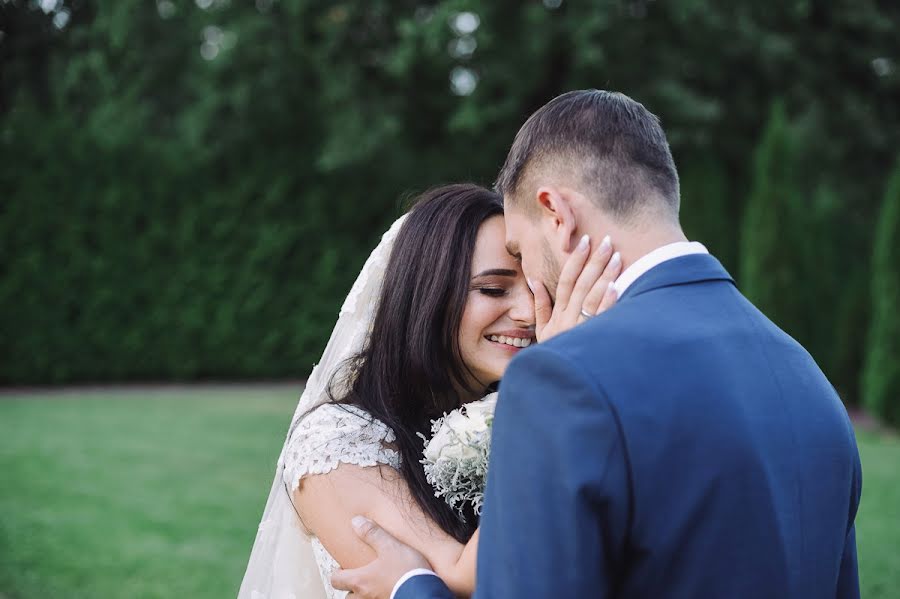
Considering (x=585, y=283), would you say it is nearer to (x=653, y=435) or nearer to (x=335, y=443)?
(x=653, y=435)

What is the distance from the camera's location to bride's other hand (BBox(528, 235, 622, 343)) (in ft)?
5.70

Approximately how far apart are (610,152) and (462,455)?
3.22 ft

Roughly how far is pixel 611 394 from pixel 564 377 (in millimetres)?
79

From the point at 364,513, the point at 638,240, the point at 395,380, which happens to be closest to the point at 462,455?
the point at 364,513

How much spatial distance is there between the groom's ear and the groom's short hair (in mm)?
48

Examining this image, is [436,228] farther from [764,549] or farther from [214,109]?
[214,109]

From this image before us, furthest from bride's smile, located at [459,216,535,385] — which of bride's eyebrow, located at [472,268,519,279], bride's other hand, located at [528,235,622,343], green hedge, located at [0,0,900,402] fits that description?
green hedge, located at [0,0,900,402]

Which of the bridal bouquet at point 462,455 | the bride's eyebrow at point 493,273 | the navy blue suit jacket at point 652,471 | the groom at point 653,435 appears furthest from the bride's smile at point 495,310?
the navy blue suit jacket at point 652,471

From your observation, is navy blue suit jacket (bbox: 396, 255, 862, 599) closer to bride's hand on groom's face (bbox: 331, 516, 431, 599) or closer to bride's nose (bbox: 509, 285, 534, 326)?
bride's hand on groom's face (bbox: 331, 516, 431, 599)

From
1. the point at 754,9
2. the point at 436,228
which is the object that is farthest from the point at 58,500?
the point at 754,9

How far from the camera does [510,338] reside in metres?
2.85

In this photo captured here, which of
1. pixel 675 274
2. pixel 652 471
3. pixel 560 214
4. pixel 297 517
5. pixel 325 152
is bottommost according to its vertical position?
pixel 297 517

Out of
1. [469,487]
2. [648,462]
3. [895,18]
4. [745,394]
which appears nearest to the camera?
[648,462]

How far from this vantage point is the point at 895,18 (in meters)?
16.3
